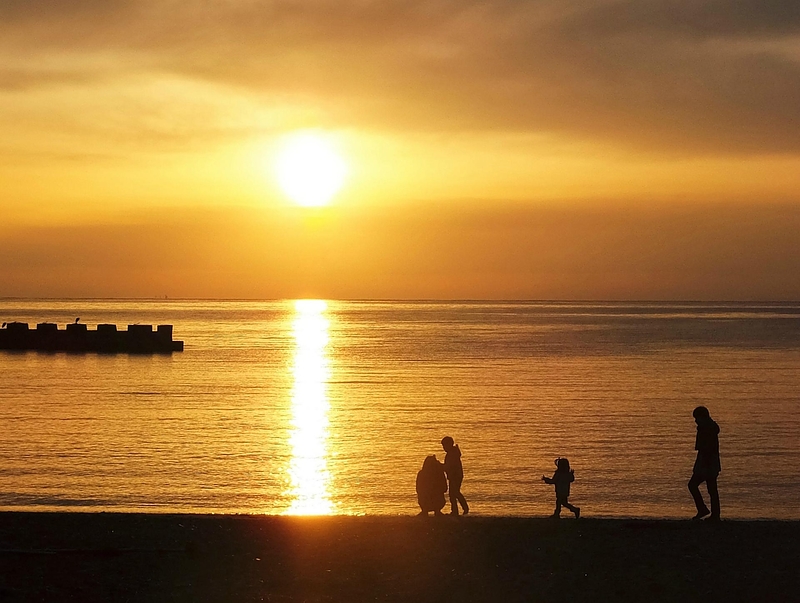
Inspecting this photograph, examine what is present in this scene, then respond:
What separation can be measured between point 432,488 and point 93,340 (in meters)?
79.3

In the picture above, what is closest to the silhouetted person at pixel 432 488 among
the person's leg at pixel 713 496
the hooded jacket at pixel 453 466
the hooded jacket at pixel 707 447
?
the hooded jacket at pixel 453 466

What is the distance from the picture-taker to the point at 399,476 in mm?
27062

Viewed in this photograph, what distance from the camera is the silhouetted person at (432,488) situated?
17609 mm

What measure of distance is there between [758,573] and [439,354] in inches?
3262

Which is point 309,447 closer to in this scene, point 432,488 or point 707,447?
point 432,488

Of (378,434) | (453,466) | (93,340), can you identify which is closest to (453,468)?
(453,466)

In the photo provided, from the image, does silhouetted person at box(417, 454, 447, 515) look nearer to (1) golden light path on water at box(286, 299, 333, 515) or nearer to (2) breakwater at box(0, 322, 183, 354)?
(1) golden light path on water at box(286, 299, 333, 515)

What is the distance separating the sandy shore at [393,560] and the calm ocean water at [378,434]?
23.3 feet

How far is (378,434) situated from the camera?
36219mm

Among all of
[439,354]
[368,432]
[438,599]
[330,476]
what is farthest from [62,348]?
[438,599]

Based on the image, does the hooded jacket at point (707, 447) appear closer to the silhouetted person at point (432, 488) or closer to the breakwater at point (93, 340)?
the silhouetted person at point (432, 488)

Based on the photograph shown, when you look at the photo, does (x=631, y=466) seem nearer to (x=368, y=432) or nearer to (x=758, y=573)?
(x=368, y=432)

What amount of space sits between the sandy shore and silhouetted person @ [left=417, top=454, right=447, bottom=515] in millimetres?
1714

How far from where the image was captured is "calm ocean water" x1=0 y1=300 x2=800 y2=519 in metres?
24.0
